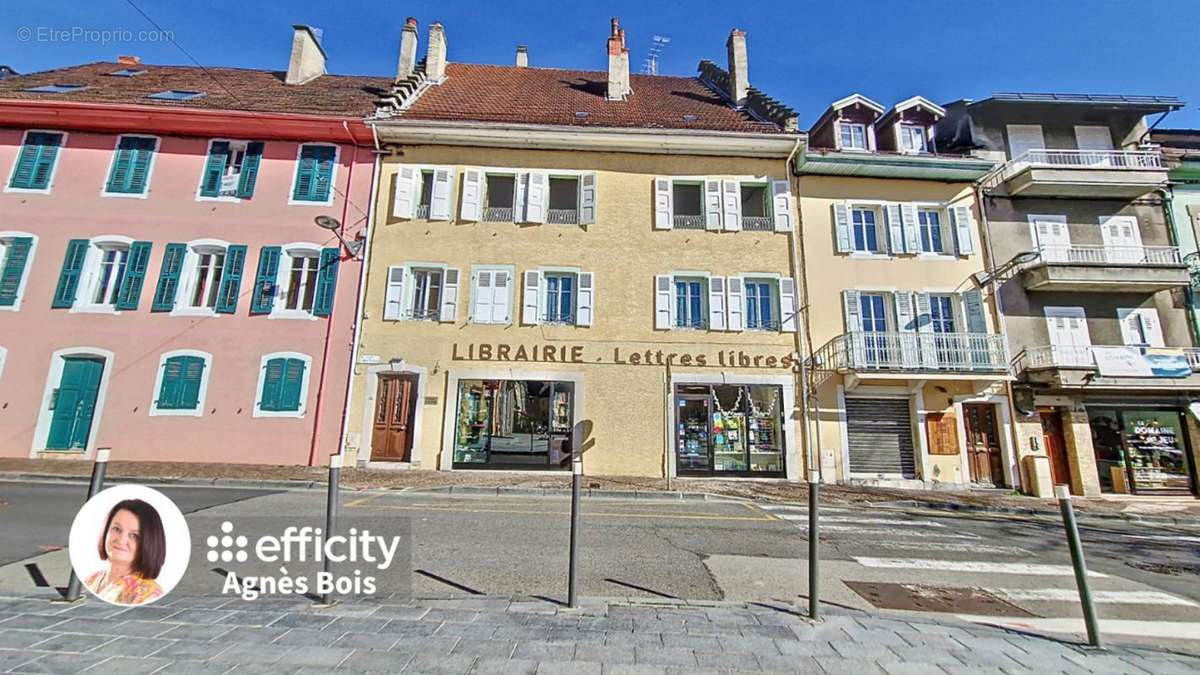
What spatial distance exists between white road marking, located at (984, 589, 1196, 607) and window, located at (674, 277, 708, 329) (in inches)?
391

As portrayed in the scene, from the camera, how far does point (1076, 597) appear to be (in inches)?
194

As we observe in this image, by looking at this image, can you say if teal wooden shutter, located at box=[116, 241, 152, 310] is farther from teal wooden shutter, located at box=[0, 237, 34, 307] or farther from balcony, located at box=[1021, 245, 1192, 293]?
balcony, located at box=[1021, 245, 1192, 293]

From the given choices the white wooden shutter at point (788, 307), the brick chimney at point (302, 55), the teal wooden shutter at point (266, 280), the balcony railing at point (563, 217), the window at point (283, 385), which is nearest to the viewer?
the window at point (283, 385)

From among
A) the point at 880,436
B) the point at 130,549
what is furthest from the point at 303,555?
the point at 880,436

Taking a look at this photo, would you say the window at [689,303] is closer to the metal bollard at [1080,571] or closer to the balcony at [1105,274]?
the balcony at [1105,274]

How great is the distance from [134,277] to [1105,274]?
28.3 metres

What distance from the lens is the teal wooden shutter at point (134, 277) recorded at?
43.6ft

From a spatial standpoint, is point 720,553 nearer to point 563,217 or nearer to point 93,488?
point 93,488

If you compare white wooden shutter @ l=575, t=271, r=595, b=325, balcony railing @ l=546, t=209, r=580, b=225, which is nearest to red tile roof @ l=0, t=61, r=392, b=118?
balcony railing @ l=546, t=209, r=580, b=225

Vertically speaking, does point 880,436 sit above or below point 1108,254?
below

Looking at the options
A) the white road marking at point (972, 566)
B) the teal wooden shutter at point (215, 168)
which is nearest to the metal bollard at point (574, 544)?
the white road marking at point (972, 566)

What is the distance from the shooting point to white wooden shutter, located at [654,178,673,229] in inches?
596

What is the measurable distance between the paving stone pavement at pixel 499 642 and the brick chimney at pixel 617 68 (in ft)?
60.3

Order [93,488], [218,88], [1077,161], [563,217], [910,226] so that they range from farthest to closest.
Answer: [218,88]
[1077,161]
[910,226]
[563,217]
[93,488]
